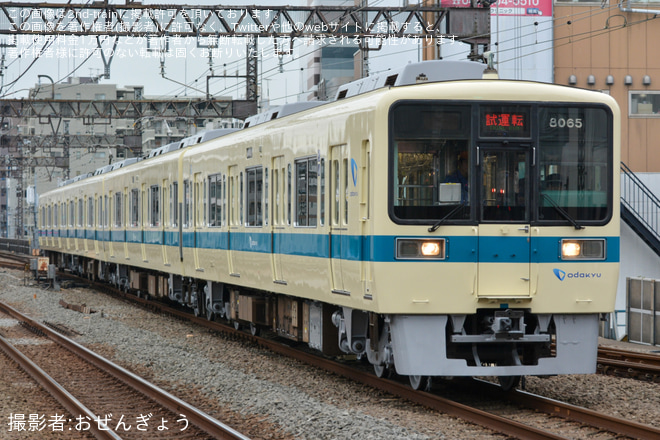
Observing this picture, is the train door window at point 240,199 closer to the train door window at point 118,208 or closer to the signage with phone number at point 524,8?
the train door window at point 118,208

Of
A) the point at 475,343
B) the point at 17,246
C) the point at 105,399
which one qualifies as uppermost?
the point at 475,343

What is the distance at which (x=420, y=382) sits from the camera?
9.66 metres

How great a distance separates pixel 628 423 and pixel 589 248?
6.84 feet

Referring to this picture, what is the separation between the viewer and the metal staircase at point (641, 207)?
22.2m

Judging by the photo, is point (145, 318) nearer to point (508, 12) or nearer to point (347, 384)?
point (347, 384)

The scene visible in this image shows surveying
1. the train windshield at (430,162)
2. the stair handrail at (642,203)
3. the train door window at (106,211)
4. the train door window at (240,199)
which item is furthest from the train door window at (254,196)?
the train door window at (106,211)

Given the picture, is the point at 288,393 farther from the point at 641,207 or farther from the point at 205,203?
the point at 641,207

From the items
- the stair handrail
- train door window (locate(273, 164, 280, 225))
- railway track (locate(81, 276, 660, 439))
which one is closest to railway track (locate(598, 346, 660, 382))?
railway track (locate(81, 276, 660, 439))

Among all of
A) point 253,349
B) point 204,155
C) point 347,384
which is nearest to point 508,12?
point 204,155

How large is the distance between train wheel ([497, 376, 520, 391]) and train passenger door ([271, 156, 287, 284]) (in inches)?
142

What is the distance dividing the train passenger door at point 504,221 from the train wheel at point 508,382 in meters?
1.06

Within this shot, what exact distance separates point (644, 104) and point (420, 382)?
1923 cm

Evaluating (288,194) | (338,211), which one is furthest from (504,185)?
(288,194)

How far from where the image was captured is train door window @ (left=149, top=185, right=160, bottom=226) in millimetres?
21078
